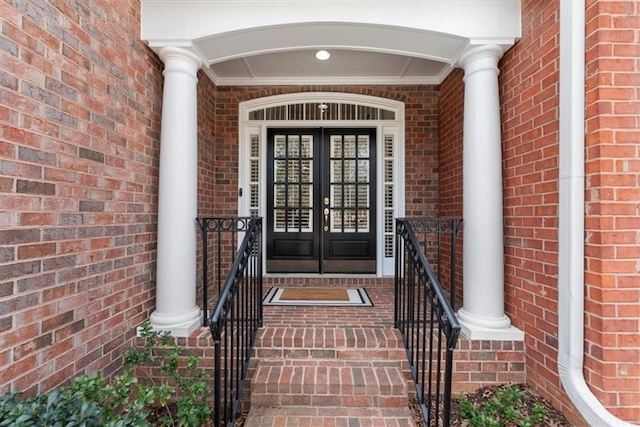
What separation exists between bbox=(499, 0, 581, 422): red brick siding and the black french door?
1894 millimetres

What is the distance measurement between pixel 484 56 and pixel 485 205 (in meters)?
1.12

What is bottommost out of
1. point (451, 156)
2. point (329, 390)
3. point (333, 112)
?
point (329, 390)

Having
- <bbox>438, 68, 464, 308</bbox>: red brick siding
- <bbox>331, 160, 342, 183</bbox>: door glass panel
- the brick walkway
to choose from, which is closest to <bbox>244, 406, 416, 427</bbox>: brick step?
the brick walkway

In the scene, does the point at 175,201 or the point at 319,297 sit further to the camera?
the point at 319,297

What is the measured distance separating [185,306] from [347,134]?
9.28 feet

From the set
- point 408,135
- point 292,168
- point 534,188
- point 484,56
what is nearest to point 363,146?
point 408,135

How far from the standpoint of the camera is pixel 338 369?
7.41 ft

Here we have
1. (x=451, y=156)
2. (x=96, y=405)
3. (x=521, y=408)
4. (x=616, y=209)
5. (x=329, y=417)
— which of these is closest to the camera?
(x=96, y=405)

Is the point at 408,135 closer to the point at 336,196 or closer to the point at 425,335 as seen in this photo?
the point at 336,196

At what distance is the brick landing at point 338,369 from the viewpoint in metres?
2.00

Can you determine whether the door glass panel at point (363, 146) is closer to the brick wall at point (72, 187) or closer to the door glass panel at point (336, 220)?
the door glass panel at point (336, 220)

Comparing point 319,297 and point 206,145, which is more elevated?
point 206,145

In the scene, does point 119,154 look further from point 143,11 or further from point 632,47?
point 632,47

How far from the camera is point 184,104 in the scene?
2471 mm
